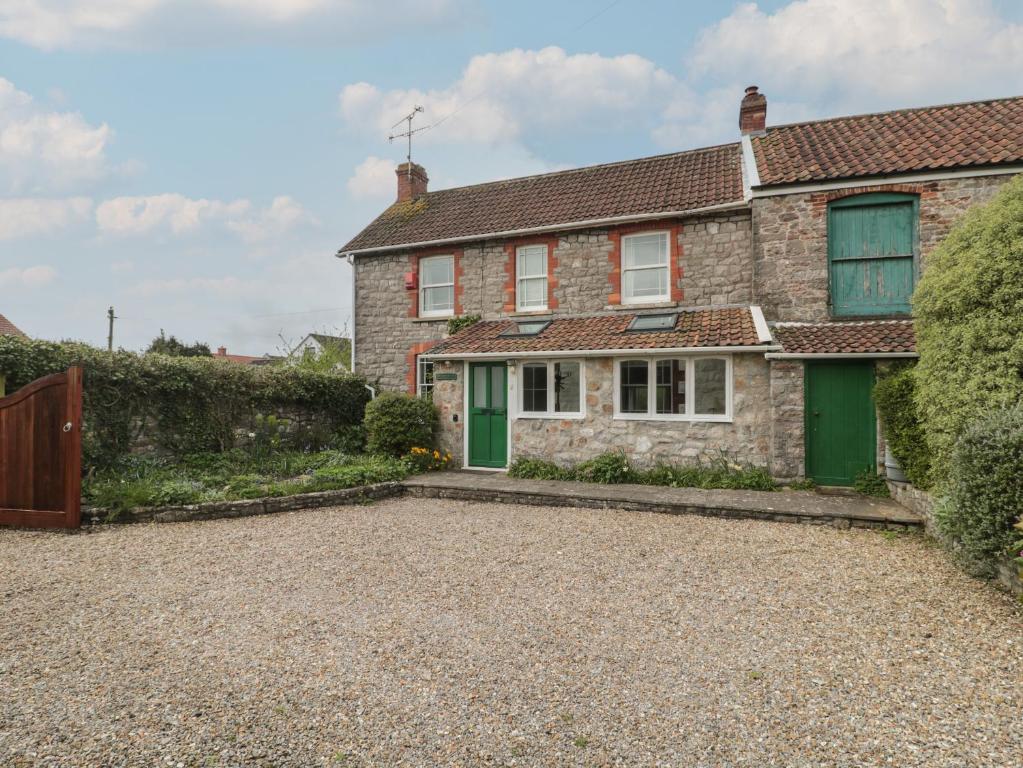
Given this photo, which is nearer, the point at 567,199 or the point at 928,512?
the point at 928,512

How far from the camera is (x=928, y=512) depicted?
6.83 meters

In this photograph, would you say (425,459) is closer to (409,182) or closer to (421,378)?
(421,378)

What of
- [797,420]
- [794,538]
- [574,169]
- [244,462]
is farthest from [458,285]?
[794,538]

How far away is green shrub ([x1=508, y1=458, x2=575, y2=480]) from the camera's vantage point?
10.4 m

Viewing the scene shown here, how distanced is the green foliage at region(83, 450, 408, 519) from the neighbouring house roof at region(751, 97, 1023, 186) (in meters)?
9.28

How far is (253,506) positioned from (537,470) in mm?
4966

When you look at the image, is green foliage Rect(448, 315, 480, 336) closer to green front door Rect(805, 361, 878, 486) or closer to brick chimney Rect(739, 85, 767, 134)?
green front door Rect(805, 361, 878, 486)

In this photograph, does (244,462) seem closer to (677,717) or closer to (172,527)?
(172,527)

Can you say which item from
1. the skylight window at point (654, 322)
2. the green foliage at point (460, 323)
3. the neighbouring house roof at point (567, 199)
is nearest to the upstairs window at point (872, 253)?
the neighbouring house roof at point (567, 199)

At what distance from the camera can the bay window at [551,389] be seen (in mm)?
10812

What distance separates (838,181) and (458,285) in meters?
8.26

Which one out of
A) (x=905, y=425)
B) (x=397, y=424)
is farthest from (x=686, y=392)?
(x=397, y=424)

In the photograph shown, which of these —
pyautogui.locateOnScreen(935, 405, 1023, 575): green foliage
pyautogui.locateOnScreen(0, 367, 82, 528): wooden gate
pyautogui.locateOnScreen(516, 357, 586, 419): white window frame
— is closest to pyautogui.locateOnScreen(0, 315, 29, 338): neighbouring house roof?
pyautogui.locateOnScreen(0, 367, 82, 528): wooden gate

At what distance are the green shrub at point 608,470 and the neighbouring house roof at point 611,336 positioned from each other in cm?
199
